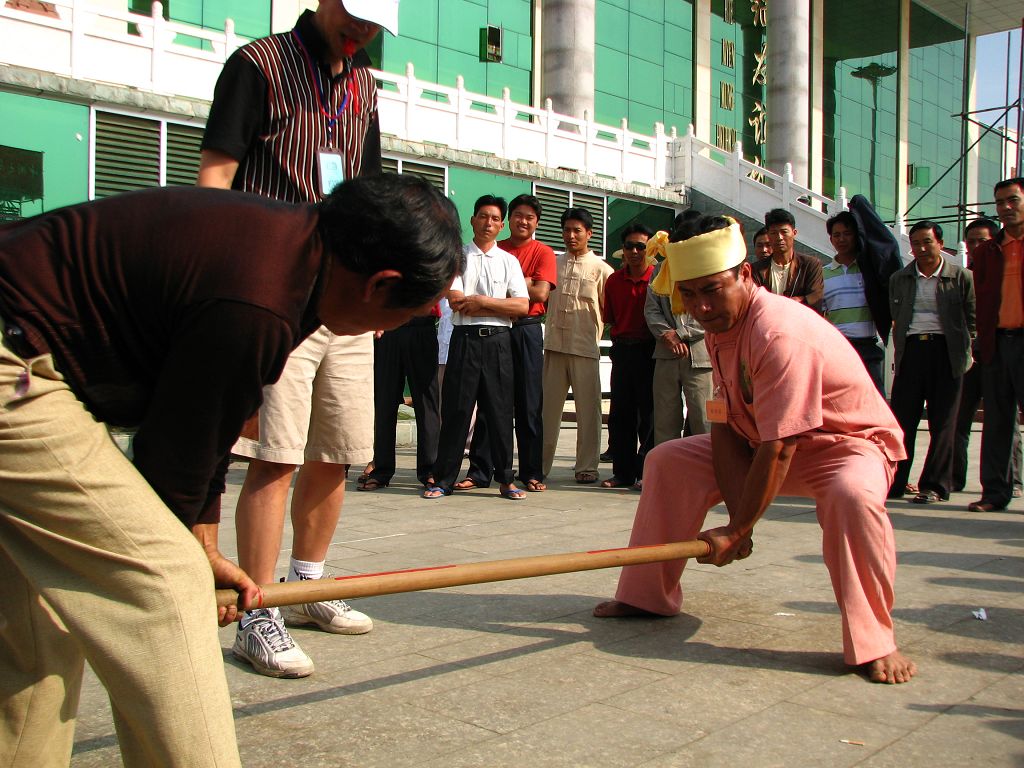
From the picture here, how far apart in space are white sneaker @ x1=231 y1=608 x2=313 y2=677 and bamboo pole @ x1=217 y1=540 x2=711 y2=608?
1.89 ft

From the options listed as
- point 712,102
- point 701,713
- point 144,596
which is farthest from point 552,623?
point 712,102

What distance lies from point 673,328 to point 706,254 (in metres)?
3.68

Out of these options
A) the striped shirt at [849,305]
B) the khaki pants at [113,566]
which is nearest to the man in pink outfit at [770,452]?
the khaki pants at [113,566]

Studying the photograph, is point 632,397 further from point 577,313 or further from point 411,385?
point 411,385

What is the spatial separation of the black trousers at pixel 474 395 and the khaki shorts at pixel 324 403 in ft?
10.4

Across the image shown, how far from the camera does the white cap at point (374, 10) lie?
2.98 m

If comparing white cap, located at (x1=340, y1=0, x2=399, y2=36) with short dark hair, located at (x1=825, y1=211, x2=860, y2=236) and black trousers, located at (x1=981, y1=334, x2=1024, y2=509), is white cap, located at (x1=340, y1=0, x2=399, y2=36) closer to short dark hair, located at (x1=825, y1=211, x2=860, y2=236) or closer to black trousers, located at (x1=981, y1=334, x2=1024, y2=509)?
short dark hair, located at (x1=825, y1=211, x2=860, y2=236)

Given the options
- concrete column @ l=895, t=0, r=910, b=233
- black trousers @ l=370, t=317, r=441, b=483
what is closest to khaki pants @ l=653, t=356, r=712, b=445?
black trousers @ l=370, t=317, r=441, b=483

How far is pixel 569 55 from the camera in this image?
60.7ft

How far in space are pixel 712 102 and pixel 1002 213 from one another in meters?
18.6

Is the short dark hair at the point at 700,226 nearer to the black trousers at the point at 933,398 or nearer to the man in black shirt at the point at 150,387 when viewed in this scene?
the man in black shirt at the point at 150,387

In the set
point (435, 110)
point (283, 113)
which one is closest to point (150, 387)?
point (283, 113)

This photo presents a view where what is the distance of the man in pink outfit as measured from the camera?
124 inches

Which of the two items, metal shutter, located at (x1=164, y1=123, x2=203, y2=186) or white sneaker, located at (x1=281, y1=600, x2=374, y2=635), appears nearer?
white sneaker, located at (x1=281, y1=600, x2=374, y2=635)
